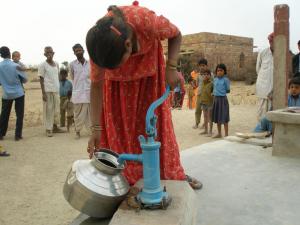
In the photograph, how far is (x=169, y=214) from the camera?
5.29 feet

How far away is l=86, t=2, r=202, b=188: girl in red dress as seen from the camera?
2.04 m

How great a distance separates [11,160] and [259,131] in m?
3.48

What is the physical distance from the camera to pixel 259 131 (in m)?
4.35

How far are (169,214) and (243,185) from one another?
3.70 feet

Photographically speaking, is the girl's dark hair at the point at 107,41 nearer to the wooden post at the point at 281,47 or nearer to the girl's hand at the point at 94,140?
the girl's hand at the point at 94,140

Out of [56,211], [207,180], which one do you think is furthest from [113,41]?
[56,211]

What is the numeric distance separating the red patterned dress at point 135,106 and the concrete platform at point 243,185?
13.0 inches

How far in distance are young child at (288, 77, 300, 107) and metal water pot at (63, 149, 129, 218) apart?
3359mm

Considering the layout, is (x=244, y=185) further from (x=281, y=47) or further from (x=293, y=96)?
(x=293, y=96)

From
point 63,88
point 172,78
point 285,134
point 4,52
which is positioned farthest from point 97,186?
point 63,88

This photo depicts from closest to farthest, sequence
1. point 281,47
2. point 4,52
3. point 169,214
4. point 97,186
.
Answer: point 169,214, point 97,186, point 281,47, point 4,52

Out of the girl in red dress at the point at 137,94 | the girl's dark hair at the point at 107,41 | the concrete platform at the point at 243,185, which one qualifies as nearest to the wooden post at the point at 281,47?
the concrete platform at the point at 243,185

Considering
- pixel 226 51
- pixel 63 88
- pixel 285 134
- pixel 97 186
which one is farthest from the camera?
pixel 226 51

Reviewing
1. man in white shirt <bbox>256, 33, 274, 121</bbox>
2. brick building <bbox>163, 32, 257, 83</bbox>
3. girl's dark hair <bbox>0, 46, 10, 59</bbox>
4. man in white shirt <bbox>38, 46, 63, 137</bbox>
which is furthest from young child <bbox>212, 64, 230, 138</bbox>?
brick building <bbox>163, 32, 257, 83</bbox>
